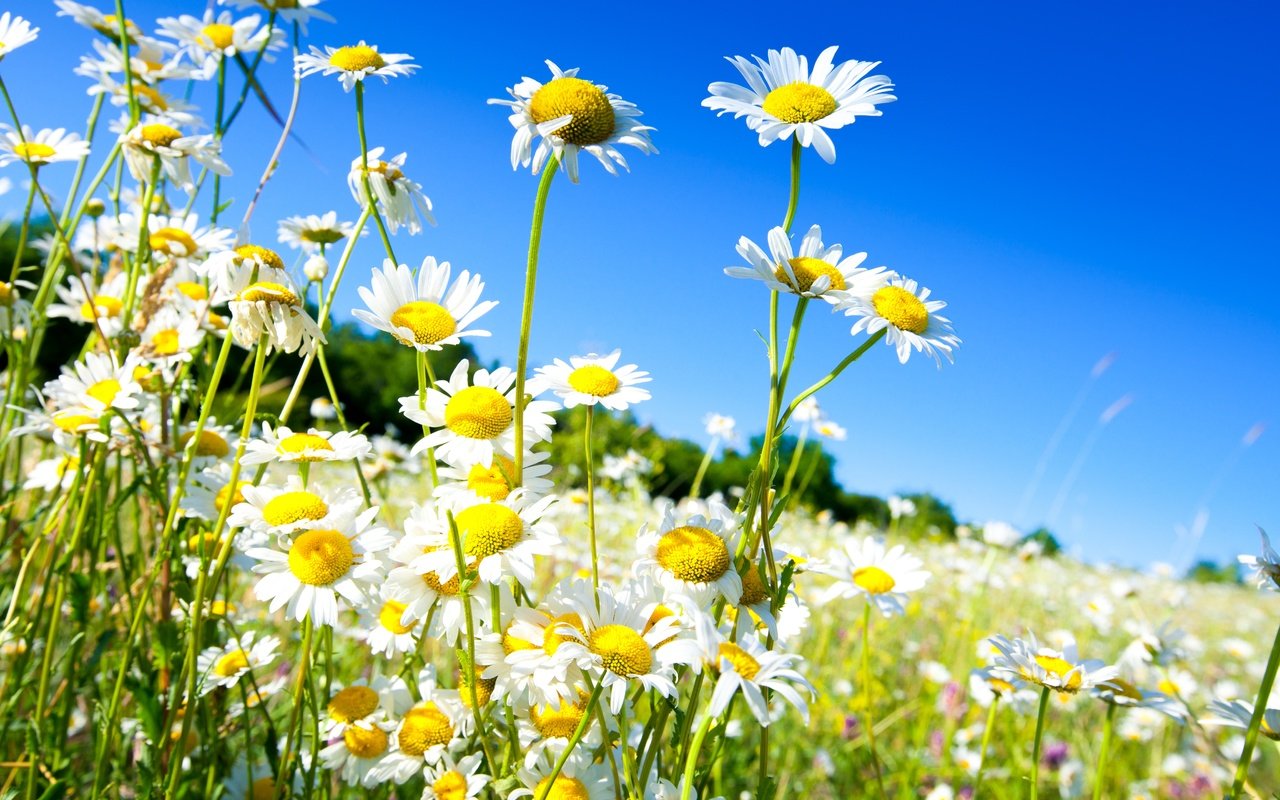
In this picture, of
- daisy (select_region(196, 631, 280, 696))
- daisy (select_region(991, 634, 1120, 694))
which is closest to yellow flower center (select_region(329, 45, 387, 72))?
daisy (select_region(196, 631, 280, 696))

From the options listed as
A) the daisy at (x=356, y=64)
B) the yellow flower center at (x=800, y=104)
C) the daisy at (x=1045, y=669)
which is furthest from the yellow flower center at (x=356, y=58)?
the daisy at (x=1045, y=669)

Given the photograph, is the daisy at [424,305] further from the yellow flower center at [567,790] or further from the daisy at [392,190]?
the yellow flower center at [567,790]

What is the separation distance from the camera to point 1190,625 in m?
6.66

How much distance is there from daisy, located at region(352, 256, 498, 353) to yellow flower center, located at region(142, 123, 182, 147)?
30.4 inches

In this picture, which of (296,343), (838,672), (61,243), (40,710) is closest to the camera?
(296,343)

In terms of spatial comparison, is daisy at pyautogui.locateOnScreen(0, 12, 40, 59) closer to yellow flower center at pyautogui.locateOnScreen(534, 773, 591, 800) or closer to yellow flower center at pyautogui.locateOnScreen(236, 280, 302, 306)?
yellow flower center at pyautogui.locateOnScreen(236, 280, 302, 306)

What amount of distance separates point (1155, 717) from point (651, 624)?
297 cm

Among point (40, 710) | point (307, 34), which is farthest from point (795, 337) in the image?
point (307, 34)

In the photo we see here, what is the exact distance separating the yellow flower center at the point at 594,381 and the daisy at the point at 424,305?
5.0 inches

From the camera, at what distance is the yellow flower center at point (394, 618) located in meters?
1.14

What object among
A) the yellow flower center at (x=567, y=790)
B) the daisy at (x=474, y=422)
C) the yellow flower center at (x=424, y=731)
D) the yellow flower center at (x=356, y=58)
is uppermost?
the yellow flower center at (x=356, y=58)

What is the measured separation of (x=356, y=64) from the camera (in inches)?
51.4

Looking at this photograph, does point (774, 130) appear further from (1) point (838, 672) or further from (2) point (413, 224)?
(1) point (838, 672)

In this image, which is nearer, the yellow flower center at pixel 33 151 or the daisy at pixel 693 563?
the daisy at pixel 693 563
